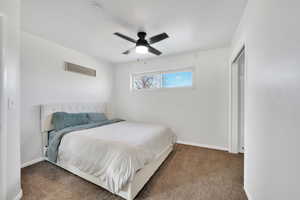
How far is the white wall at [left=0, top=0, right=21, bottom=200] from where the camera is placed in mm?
1333

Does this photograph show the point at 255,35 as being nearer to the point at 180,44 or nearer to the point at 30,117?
the point at 180,44

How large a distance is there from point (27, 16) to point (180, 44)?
2.92 m

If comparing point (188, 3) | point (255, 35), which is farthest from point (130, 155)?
point (188, 3)

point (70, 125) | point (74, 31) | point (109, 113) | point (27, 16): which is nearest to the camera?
point (27, 16)

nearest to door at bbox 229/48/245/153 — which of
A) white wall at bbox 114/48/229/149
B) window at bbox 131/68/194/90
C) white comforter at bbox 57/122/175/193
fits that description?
white wall at bbox 114/48/229/149

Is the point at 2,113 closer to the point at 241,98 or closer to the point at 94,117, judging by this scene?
the point at 94,117

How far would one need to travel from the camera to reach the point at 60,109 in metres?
2.90

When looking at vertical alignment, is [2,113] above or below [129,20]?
below

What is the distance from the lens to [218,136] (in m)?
3.20

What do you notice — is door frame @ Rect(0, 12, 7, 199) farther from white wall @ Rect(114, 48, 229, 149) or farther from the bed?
white wall @ Rect(114, 48, 229, 149)

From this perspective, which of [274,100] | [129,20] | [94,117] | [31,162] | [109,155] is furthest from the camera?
[94,117]

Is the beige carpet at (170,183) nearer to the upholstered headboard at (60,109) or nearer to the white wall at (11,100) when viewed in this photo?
the white wall at (11,100)

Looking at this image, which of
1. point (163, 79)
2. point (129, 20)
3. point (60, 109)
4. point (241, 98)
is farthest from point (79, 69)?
point (241, 98)

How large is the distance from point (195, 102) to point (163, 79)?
3.98ft
